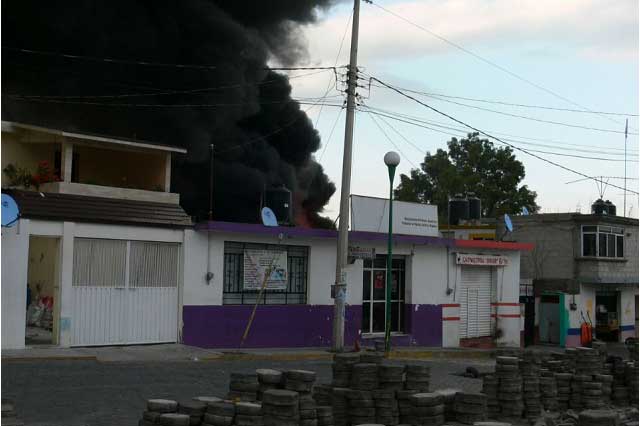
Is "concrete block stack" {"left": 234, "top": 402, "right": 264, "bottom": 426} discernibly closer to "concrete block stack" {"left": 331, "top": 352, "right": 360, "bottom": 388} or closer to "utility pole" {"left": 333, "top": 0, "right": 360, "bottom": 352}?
"concrete block stack" {"left": 331, "top": 352, "right": 360, "bottom": 388}

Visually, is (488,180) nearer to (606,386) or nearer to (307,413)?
(606,386)

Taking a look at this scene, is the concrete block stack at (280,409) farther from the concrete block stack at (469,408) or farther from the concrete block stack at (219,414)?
the concrete block stack at (469,408)

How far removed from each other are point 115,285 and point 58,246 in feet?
5.46

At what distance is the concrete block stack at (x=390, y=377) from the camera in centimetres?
1266

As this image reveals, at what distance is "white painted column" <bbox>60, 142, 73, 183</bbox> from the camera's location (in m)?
21.7

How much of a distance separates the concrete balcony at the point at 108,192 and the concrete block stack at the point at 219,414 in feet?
42.9

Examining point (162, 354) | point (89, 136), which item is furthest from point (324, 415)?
point (89, 136)

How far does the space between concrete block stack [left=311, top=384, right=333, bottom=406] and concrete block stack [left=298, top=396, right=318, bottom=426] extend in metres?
1.74

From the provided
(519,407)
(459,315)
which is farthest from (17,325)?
(459,315)

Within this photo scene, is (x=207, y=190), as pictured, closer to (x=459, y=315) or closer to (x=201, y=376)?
(x=459, y=315)

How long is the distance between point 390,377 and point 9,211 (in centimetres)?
970

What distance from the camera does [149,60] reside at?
42.8m

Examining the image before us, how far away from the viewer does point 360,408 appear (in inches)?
472

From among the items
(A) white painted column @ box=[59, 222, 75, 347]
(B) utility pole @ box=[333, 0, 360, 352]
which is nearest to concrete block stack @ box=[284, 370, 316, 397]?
(A) white painted column @ box=[59, 222, 75, 347]
